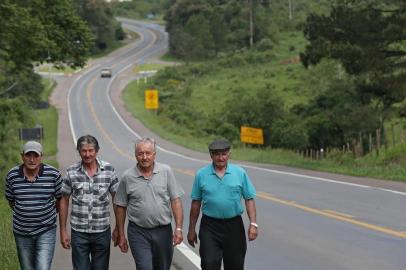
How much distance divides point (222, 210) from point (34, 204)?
6.03 ft

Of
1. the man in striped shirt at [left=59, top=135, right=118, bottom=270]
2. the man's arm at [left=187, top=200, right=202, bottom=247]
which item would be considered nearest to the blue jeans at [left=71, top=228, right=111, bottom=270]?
the man in striped shirt at [left=59, top=135, right=118, bottom=270]

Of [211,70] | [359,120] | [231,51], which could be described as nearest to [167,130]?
[359,120]

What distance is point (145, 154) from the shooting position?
708cm

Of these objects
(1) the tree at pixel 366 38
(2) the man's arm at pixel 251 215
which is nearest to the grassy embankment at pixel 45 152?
(2) the man's arm at pixel 251 215

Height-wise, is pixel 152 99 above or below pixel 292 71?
below

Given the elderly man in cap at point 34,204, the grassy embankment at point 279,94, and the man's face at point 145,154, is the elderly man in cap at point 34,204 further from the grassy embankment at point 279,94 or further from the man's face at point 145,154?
the grassy embankment at point 279,94

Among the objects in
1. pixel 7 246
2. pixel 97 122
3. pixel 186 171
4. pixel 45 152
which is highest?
pixel 97 122

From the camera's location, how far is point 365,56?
27422 millimetres

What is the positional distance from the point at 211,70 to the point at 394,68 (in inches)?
2376

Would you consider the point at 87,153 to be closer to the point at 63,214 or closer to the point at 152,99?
the point at 63,214

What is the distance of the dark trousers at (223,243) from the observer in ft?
24.5

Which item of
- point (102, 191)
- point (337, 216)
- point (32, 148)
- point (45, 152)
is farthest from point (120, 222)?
point (45, 152)

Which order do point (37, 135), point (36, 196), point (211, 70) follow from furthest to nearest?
point (211, 70) → point (37, 135) → point (36, 196)

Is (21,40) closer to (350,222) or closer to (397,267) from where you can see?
(350,222)
